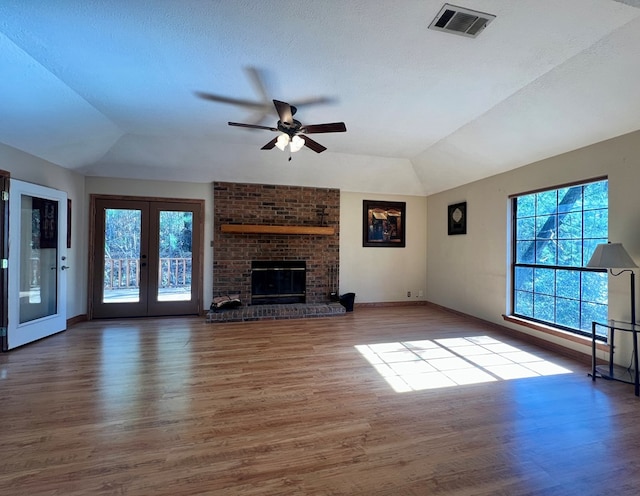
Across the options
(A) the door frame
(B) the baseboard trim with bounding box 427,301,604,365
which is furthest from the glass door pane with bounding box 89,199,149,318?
(B) the baseboard trim with bounding box 427,301,604,365

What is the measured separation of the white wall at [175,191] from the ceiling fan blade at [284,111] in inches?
123

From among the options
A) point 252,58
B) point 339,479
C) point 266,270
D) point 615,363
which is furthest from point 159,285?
point 615,363

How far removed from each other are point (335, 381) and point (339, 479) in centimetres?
119

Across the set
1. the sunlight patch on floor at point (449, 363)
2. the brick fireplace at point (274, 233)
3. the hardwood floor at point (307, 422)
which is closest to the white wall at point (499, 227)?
the sunlight patch on floor at point (449, 363)

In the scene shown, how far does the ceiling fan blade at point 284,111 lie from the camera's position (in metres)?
2.69

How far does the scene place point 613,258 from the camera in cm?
264

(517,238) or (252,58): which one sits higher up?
(252,58)

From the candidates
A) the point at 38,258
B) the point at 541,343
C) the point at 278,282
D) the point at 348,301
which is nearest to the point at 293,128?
the point at 278,282

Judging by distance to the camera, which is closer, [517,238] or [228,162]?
[517,238]

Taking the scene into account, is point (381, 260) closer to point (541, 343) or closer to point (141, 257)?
point (541, 343)

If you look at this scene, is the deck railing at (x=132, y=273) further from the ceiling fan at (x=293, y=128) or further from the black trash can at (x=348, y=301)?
the ceiling fan at (x=293, y=128)

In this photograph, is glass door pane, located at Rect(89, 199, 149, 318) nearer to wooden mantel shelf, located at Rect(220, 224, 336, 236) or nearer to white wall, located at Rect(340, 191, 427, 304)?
wooden mantel shelf, located at Rect(220, 224, 336, 236)

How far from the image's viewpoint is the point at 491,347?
12.3 ft

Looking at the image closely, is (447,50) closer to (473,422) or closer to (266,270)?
(473,422)
